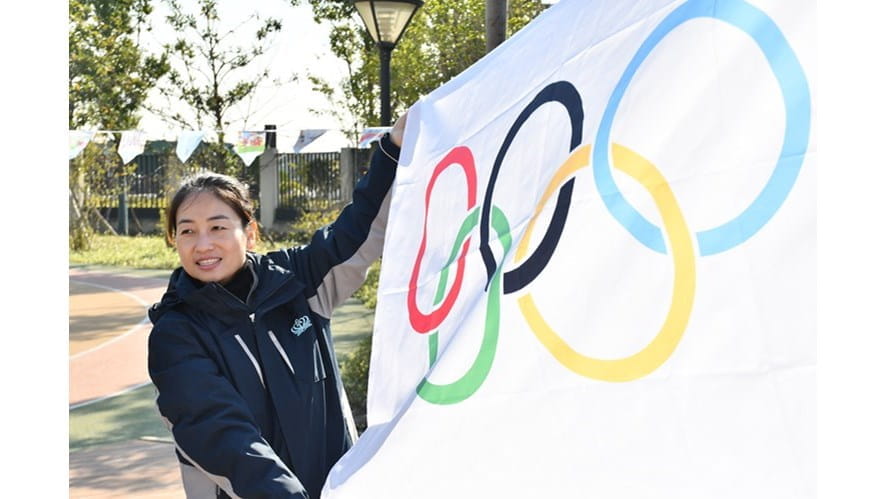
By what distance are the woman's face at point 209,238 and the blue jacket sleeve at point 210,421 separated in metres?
0.16

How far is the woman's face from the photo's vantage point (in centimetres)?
257

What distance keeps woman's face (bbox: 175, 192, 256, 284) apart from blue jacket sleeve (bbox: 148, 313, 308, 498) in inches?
6.4

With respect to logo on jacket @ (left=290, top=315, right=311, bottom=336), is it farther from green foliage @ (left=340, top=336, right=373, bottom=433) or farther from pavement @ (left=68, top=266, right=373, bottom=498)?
green foliage @ (left=340, top=336, right=373, bottom=433)

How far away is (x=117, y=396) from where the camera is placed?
29.5 ft

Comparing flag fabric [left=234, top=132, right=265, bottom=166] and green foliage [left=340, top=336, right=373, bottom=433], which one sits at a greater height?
flag fabric [left=234, top=132, right=265, bottom=166]

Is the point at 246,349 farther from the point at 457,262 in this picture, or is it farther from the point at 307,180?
the point at 307,180

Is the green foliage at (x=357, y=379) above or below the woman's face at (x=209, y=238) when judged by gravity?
below

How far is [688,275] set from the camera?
1.58 meters

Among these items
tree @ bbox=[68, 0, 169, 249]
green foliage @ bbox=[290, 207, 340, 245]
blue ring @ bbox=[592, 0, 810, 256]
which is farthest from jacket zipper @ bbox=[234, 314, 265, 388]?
tree @ bbox=[68, 0, 169, 249]

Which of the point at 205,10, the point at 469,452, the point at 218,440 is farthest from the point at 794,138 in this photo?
the point at 205,10

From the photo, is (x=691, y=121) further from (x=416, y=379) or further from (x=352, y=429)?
(x=352, y=429)

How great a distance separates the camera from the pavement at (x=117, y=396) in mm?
6551

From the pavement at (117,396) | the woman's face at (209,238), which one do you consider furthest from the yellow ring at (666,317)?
the pavement at (117,396)

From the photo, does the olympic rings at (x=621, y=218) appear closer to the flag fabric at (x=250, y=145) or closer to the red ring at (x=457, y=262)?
the red ring at (x=457, y=262)
